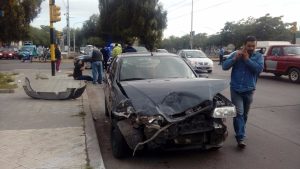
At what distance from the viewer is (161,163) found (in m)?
5.87

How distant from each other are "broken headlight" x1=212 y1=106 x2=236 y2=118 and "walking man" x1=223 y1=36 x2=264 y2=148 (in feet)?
3.19

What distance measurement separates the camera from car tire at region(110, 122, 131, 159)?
5918 mm

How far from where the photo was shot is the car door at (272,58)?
19297 millimetres

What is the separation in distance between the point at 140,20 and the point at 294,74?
32116 millimetres

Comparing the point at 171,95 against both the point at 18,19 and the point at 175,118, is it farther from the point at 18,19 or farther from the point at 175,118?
the point at 18,19

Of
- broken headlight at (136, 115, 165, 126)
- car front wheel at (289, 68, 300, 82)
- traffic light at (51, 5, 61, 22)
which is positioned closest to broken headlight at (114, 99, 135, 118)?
broken headlight at (136, 115, 165, 126)

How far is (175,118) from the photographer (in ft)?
17.7

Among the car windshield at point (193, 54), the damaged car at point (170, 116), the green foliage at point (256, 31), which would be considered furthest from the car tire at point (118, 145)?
the green foliage at point (256, 31)

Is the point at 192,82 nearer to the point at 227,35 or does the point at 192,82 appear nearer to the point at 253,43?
the point at 253,43

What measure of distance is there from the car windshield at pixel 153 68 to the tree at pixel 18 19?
33731 mm

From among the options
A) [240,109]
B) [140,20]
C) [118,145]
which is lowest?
[118,145]

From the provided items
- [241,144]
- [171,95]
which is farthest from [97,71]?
[171,95]

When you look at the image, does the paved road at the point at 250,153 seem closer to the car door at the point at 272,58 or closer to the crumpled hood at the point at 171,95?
the crumpled hood at the point at 171,95

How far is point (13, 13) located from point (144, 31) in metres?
16.3
